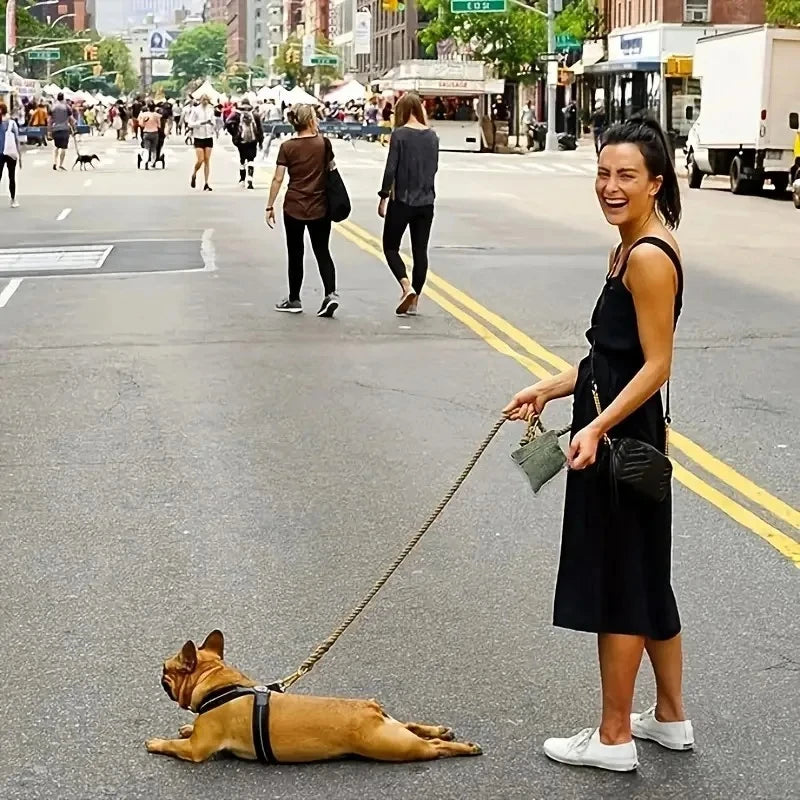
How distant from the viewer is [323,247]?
46.5 ft

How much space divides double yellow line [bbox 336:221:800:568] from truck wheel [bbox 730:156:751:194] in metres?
20.4

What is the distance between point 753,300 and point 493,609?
10107 millimetres

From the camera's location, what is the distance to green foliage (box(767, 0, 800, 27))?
134ft

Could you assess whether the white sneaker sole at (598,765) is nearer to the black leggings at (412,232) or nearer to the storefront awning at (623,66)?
the black leggings at (412,232)

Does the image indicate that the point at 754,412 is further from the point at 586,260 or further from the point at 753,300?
the point at 586,260

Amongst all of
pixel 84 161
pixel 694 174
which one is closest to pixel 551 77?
pixel 84 161

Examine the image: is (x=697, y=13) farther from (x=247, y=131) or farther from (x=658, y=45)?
(x=247, y=131)

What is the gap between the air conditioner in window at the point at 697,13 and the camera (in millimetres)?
64875

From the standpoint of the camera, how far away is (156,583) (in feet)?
21.2

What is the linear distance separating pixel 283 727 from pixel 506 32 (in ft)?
212

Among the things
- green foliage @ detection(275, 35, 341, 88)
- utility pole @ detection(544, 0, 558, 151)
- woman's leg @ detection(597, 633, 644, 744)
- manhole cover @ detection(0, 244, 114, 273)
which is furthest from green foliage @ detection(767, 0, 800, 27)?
green foliage @ detection(275, 35, 341, 88)

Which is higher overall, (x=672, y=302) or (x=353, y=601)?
(x=672, y=302)

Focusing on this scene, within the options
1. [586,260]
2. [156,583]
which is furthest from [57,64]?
[156,583]

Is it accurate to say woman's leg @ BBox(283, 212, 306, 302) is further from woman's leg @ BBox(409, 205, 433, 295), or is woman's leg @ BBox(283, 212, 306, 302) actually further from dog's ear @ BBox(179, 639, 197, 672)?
dog's ear @ BBox(179, 639, 197, 672)
